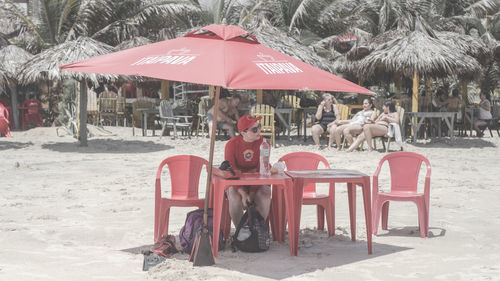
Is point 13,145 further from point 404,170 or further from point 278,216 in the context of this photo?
point 404,170

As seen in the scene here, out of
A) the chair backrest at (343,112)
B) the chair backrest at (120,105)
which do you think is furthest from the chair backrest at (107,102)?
the chair backrest at (343,112)

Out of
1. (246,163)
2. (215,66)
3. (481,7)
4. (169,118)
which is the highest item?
(481,7)

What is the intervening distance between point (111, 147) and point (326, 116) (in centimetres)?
509

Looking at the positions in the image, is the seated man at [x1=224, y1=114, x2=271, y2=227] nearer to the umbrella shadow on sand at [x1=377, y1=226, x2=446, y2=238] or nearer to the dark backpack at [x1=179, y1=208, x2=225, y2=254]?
the dark backpack at [x1=179, y1=208, x2=225, y2=254]

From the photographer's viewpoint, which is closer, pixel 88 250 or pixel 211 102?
pixel 88 250

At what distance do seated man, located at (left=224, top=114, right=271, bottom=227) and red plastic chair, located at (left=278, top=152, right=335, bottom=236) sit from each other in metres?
0.48

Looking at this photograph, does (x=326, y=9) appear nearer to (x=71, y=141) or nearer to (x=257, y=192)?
(x=71, y=141)

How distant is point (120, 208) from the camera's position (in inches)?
256

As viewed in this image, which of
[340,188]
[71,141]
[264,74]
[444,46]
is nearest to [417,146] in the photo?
[444,46]

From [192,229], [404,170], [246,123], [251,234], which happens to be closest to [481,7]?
[404,170]

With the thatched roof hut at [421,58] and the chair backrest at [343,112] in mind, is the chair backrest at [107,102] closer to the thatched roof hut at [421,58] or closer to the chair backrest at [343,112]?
the thatched roof hut at [421,58]

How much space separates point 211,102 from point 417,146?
514cm

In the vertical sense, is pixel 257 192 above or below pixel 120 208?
above

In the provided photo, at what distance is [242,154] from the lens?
471cm
